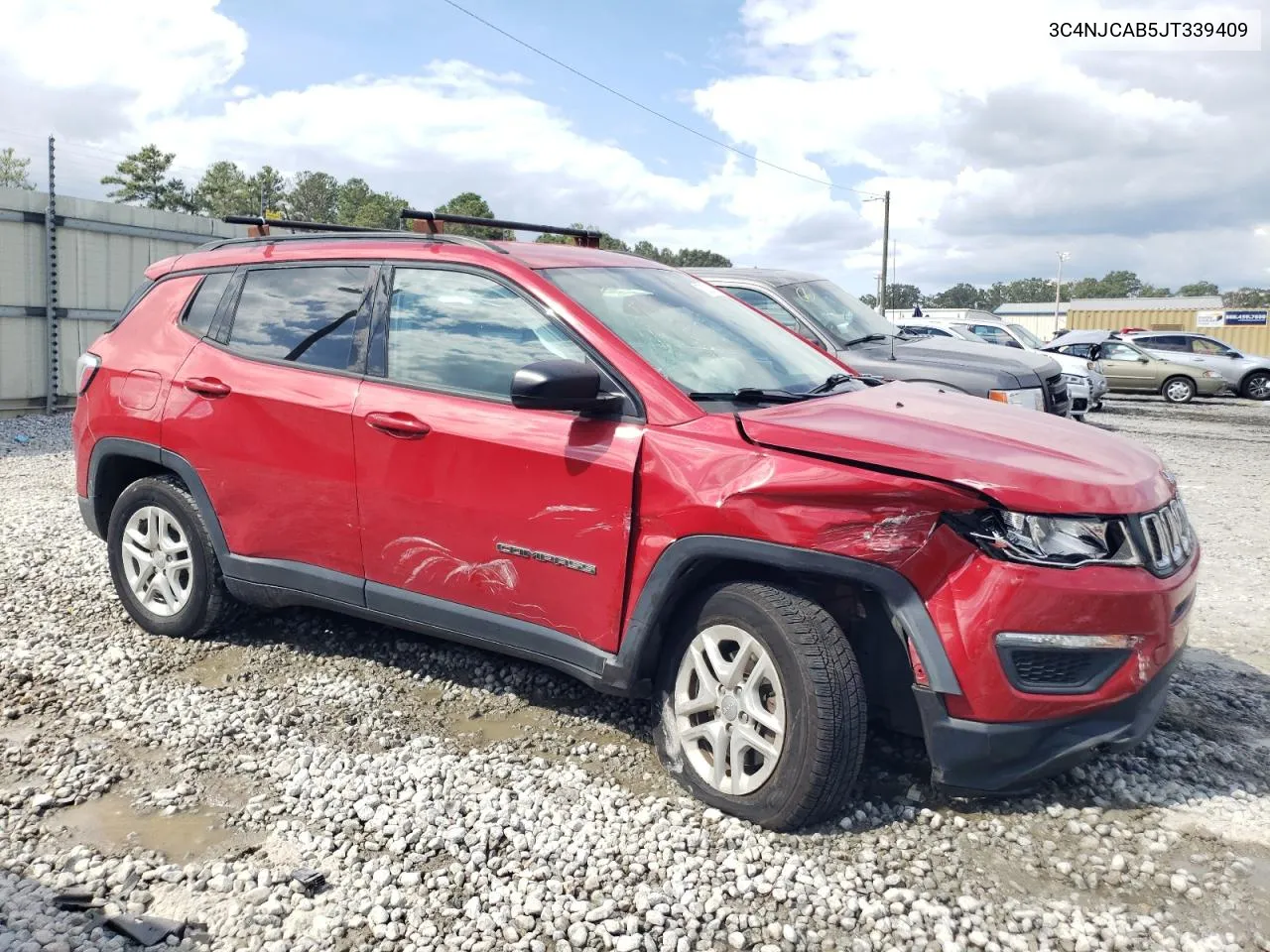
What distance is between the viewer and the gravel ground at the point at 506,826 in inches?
108

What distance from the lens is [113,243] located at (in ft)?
43.0

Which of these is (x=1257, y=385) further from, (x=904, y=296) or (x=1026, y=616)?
(x=904, y=296)

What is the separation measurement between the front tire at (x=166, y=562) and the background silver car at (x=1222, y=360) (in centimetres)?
2223

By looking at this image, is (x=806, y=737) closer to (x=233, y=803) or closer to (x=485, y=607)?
(x=485, y=607)

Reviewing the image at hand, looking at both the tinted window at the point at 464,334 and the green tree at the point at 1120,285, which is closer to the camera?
the tinted window at the point at 464,334

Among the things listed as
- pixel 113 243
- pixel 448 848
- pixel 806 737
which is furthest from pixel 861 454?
pixel 113 243

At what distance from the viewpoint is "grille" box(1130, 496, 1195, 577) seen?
10.1 ft

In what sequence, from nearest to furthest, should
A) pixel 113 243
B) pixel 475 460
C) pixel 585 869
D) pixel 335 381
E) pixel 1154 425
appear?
1. pixel 585 869
2. pixel 475 460
3. pixel 335 381
4. pixel 113 243
5. pixel 1154 425

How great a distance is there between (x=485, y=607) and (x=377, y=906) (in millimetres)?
1166

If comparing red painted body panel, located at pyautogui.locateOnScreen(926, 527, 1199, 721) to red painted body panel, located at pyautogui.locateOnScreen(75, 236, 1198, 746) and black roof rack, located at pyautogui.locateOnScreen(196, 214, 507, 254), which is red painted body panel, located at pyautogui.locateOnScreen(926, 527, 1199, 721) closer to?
red painted body panel, located at pyautogui.locateOnScreen(75, 236, 1198, 746)

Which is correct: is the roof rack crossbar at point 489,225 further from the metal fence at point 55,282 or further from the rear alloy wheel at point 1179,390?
the rear alloy wheel at point 1179,390

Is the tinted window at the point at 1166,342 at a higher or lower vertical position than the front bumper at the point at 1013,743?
higher

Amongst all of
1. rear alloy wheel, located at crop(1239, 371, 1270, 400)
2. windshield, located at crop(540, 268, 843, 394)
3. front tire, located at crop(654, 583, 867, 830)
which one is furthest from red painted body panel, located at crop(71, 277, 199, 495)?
rear alloy wheel, located at crop(1239, 371, 1270, 400)

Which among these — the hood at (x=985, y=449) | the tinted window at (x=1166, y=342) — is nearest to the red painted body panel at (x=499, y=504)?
the hood at (x=985, y=449)
